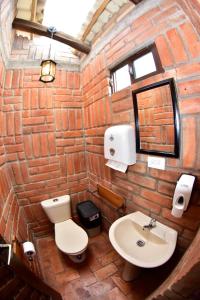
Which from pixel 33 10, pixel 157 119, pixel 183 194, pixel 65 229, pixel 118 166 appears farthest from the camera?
pixel 65 229

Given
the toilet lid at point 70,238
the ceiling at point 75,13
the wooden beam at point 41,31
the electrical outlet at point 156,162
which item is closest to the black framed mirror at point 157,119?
the electrical outlet at point 156,162

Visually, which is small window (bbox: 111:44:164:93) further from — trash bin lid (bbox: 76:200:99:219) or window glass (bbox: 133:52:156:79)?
trash bin lid (bbox: 76:200:99:219)

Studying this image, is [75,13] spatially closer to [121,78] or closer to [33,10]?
[33,10]

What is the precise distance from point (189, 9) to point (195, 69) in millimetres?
322

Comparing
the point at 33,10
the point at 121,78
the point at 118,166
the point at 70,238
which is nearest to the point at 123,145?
the point at 118,166

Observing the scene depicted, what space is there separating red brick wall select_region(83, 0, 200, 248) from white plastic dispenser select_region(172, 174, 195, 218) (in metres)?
0.07

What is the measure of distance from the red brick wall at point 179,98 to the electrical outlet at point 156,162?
0.04 meters

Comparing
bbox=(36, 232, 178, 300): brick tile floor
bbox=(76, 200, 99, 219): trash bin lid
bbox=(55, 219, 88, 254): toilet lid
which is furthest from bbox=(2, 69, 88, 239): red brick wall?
bbox=(36, 232, 178, 300): brick tile floor

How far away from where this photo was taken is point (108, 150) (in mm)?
1521

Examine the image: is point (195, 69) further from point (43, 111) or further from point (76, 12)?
point (43, 111)

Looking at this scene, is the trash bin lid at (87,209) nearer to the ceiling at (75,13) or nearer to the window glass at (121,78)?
the window glass at (121,78)

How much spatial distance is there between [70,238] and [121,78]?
183 cm

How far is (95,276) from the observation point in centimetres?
150

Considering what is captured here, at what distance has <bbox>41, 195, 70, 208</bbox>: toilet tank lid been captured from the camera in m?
1.85
